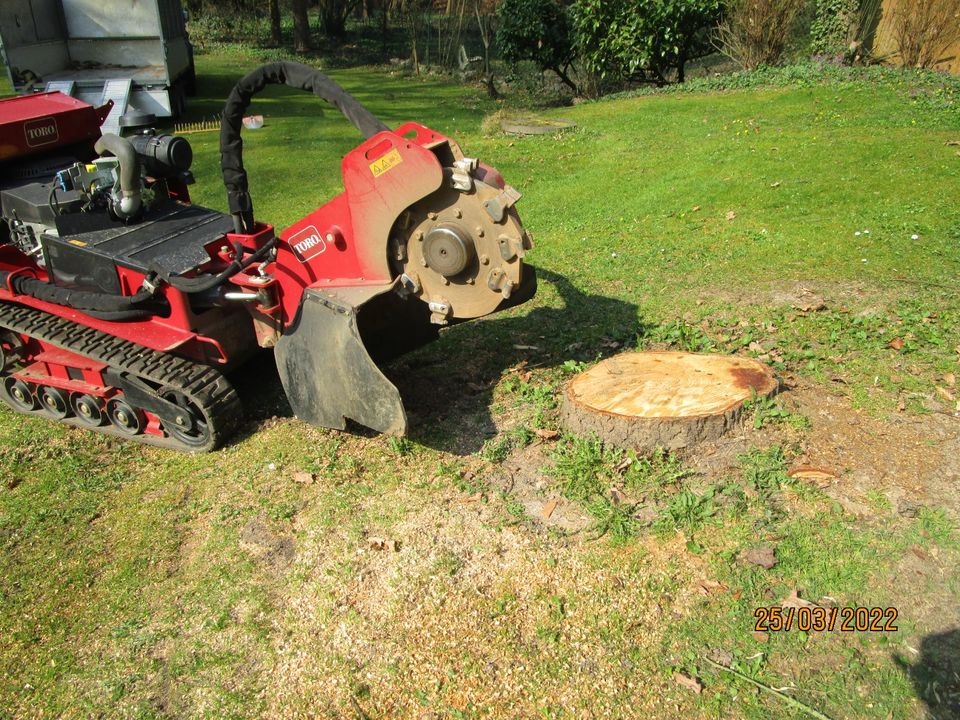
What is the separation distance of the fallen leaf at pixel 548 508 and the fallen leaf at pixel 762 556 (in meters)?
1.10

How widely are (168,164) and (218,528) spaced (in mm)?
2974

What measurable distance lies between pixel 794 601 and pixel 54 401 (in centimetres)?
555

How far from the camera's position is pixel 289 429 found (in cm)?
570

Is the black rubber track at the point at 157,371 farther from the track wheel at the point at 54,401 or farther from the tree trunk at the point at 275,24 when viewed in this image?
the tree trunk at the point at 275,24

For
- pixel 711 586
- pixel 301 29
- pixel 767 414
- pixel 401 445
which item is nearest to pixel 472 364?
pixel 401 445

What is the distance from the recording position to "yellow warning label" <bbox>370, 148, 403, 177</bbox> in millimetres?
4586

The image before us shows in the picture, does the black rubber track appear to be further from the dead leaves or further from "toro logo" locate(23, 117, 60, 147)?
the dead leaves

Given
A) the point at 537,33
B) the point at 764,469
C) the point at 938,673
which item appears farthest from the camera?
the point at 537,33

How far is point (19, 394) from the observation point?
638cm

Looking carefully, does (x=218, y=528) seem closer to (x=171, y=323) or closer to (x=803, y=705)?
(x=171, y=323)

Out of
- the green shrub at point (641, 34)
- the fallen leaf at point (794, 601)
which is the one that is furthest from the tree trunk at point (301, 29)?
the fallen leaf at point (794, 601)

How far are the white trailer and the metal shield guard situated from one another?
42.4 feet

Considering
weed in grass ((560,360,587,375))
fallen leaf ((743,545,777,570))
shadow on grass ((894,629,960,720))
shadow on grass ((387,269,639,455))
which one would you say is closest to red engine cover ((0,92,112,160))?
shadow on grass ((387,269,639,455))

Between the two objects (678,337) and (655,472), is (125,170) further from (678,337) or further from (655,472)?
(678,337)
